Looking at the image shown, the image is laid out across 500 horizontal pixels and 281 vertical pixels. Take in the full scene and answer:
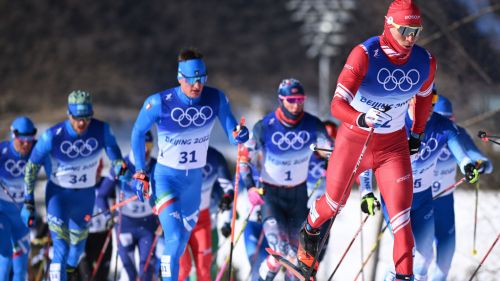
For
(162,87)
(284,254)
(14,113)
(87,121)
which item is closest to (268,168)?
(284,254)

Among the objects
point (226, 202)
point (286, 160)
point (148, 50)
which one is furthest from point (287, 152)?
point (148, 50)

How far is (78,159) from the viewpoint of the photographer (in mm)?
9758

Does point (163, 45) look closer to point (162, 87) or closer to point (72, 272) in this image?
point (162, 87)

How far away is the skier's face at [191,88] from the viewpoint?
8.26 metres

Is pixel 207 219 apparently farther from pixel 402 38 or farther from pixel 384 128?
pixel 402 38

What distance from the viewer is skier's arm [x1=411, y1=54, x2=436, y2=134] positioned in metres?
7.28

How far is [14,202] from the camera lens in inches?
406

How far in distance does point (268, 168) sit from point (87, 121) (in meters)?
2.05

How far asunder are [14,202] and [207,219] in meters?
2.30

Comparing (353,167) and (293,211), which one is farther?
(293,211)

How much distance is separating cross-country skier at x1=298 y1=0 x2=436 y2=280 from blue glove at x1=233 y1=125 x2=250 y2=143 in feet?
3.88

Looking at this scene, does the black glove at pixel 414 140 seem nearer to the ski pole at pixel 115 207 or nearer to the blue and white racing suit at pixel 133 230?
the ski pole at pixel 115 207

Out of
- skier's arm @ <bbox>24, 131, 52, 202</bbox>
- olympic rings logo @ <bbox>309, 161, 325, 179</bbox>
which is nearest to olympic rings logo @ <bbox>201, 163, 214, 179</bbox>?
olympic rings logo @ <bbox>309, 161, 325, 179</bbox>

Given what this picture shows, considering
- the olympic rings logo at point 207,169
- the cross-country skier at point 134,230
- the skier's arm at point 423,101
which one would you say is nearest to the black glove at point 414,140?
the skier's arm at point 423,101
